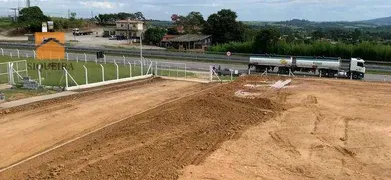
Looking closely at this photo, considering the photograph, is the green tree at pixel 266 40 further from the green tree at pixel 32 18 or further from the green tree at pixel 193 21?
the green tree at pixel 32 18

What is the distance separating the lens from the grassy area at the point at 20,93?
25.3 meters

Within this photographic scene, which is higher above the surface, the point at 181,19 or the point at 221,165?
the point at 181,19

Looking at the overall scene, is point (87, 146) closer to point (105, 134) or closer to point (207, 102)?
point (105, 134)

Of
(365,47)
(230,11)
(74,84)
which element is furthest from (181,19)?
(74,84)

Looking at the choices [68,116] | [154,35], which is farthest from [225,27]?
[68,116]

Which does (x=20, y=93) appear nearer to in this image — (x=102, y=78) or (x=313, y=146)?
(x=102, y=78)

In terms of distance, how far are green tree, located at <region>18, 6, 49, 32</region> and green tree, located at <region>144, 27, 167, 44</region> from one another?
3389 cm

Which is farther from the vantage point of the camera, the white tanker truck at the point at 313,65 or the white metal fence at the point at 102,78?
the white tanker truck at the point at 313,65

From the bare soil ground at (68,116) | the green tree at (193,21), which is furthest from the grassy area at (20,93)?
the green tree at (193,21)

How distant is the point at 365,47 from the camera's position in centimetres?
6450

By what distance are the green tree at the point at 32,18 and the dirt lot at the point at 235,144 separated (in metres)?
100

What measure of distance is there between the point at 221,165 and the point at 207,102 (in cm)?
998

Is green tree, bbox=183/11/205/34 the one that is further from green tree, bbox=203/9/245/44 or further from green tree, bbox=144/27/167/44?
green tree, bbox=203/9/245/44

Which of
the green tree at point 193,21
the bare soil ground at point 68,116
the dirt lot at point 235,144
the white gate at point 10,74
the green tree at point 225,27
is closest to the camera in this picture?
the dirt lot at point 235,144
